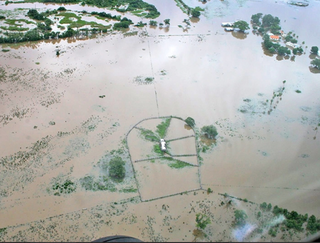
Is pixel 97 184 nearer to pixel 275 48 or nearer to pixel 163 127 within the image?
pixel 163 127

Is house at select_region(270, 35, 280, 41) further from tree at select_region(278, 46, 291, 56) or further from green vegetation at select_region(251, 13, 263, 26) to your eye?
green vegetation at select_region(251, 13, 263, 26)

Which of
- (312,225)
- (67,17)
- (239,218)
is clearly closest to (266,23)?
(67,17)

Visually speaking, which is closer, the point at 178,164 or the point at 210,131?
the point at 178,164

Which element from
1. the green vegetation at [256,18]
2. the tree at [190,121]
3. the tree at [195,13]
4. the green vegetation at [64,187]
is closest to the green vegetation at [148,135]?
the tree at [190,121]

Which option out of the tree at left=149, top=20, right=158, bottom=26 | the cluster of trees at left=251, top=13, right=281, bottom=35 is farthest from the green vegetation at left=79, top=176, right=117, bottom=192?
the cluster of trees at left=251, top=13, right=281, bottom=35

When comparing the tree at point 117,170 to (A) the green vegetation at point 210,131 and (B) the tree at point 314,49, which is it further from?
(B) the tree at point 314,49

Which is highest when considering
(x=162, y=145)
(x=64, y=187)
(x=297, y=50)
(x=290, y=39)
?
(x=290, y=39)
